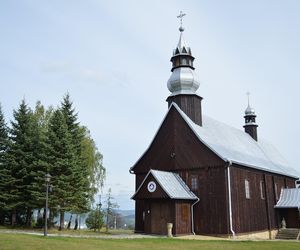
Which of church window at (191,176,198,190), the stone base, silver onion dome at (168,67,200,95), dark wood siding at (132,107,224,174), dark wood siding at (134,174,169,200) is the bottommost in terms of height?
the stone base

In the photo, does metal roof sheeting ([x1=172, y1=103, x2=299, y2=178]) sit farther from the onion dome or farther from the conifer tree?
the conifer tree

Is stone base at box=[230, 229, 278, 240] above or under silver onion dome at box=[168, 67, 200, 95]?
under

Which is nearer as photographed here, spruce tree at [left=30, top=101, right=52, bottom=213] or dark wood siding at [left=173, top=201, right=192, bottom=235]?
dark wood siding at [left=173, top=201, right=192, bottom=235]

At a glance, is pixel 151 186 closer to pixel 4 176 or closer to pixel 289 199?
pixel 4 176

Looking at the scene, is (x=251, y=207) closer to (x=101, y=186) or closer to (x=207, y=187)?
(x=207, y=187)

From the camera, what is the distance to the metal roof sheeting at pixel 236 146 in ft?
92.1

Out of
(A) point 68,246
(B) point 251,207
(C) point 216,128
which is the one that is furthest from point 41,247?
(C) point 216,128

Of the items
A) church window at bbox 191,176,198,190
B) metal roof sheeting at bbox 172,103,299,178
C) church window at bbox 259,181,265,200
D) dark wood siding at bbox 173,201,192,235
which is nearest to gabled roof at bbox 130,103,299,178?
→ metal roof sheeting at bbox 172,103,299,178

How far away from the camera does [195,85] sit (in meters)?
30.6

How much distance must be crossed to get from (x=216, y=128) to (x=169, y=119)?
18.2 ft

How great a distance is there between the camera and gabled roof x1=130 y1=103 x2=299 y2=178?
28.0 meters

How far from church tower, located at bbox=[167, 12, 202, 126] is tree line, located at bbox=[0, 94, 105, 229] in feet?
28.5

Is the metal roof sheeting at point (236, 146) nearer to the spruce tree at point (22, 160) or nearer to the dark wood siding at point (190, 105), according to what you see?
the dark wood siding at point (190, 105)

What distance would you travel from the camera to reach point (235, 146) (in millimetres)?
32625
